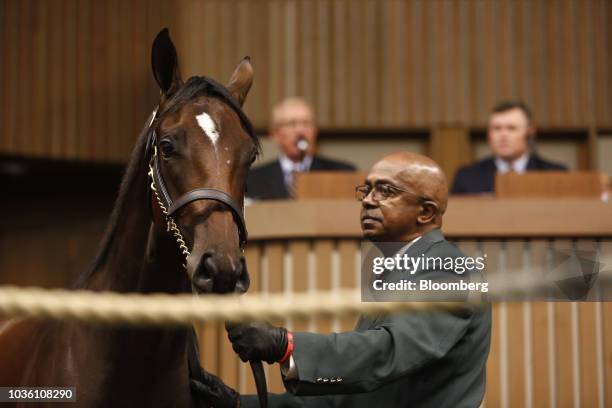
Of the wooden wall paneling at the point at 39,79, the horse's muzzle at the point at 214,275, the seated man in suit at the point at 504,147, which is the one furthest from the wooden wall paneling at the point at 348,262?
the wooden wall paneling at the point at 39,79

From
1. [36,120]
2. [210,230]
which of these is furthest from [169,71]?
[36,120]

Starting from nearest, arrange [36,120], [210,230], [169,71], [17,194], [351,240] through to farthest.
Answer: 1. [210,230]
2. [169,71]
3. [351,240]
4. [36,120]
5. [17,194]

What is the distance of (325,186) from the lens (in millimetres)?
3637

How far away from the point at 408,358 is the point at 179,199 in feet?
2.11

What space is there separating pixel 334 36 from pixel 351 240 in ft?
8.69

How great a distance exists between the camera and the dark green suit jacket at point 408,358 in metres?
1.89

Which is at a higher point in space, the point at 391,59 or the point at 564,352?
the point at 391,59

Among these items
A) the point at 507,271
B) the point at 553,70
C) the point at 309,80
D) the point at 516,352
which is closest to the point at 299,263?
the point at 507,271

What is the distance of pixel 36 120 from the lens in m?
5.45

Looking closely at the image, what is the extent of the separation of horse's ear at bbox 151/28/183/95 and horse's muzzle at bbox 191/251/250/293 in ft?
1.97

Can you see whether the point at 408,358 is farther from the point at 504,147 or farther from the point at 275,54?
the point at 275,54

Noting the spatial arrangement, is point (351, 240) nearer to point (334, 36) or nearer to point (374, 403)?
point (374, 403)

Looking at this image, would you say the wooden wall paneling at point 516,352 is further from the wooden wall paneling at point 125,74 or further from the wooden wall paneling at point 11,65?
the wooden wall paneling at point 11,65

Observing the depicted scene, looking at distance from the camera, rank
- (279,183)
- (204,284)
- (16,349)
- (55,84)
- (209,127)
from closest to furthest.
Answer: (204,284) < (209,127) < (16,349) < (279,183) < (55,84)
